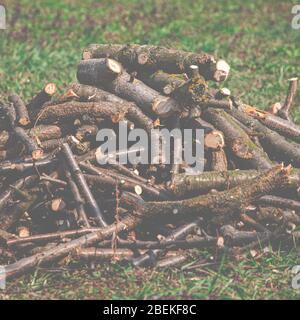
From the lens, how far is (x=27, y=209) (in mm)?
7320

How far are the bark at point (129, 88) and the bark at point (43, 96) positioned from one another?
1.49 ft

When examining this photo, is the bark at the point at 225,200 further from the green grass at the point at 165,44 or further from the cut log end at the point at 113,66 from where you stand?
the cut log end at the point at 113,66

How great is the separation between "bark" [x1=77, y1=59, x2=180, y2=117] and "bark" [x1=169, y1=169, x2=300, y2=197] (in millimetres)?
766

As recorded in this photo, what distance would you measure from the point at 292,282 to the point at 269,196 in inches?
39.5

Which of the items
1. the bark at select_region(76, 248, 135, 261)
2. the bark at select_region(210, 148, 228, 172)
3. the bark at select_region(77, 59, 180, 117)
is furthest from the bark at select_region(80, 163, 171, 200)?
the bark at select_region(77, 59, 180, 117)

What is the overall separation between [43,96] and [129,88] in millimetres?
892

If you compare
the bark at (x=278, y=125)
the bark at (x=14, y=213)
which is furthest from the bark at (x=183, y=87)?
the bark at (x=14, y=213)

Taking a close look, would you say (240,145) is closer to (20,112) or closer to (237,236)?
(237,236)

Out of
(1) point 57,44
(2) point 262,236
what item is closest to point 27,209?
(2) point 262,236

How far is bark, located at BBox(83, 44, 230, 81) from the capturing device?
8.04m

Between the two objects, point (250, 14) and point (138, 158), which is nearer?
point (138, 158)

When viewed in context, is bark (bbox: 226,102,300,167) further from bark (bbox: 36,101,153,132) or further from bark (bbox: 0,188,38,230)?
bark (bbox: 0,188,38,230)

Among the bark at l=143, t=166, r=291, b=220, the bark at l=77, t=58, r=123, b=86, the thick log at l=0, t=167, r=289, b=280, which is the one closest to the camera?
the thick log at l=0, t=167, r=289, b=280
